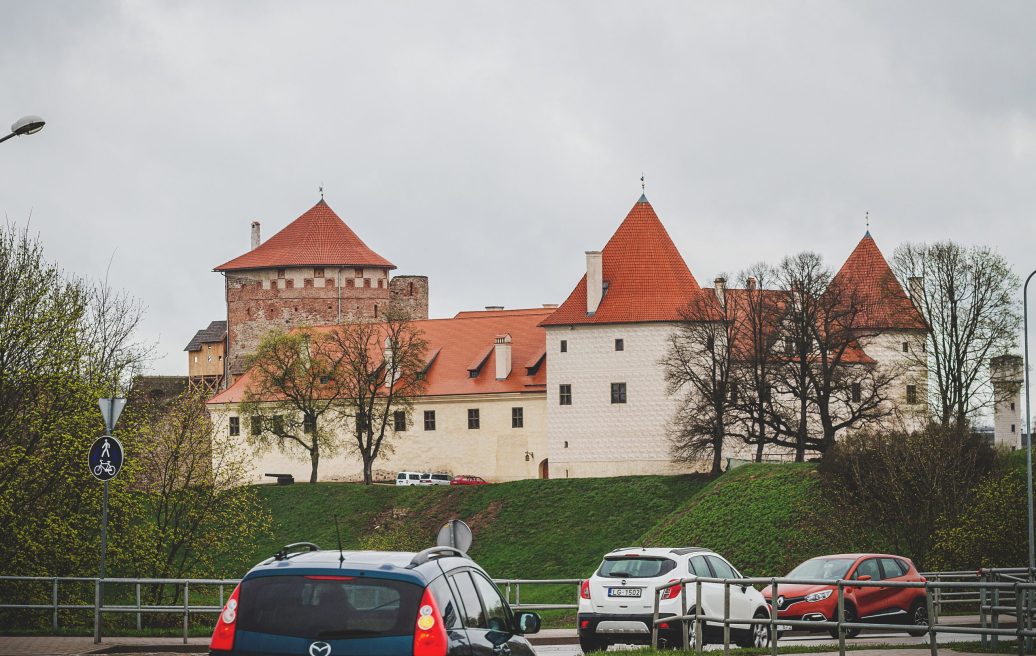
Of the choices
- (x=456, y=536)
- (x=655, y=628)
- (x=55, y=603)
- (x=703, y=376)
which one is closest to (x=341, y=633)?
(x=655, y=628)

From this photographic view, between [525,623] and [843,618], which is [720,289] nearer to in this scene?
[843,618]

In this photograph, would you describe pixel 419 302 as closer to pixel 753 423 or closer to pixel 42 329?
pixel 753 423

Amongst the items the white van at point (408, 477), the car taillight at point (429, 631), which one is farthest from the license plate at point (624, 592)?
the white van at point (408, 477)

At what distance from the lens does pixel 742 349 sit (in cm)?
6900

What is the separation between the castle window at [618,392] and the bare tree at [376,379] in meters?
12.0

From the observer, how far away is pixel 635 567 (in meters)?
22.2

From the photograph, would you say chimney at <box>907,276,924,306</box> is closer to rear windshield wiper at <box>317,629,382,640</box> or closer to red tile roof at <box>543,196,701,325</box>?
red tile roof at <box>543,196,701,325</box>

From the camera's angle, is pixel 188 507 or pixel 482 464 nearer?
pixel 188 507

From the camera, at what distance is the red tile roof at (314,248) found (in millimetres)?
102750

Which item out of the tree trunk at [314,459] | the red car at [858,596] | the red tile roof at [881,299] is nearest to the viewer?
the red car at [858,596]

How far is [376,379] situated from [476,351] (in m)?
7.22

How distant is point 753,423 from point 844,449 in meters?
13.1

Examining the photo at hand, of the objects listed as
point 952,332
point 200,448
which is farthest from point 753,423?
point 200,448

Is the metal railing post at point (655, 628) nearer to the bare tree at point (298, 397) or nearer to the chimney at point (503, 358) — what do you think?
the bare tree at point (298, 397)
